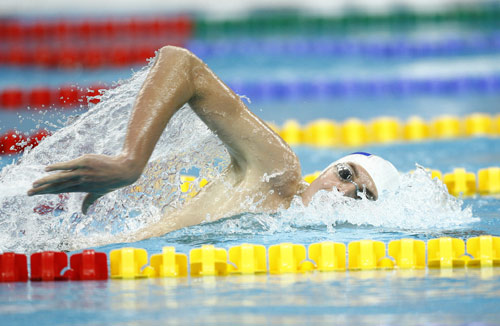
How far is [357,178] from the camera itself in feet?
11.3

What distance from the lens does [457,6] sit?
11789 millimetres

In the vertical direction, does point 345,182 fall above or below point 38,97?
below

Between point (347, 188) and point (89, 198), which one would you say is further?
point (347, 188)

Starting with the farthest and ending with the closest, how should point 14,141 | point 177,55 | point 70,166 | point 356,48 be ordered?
point 356,48, point 14,141, point 177,55, point 70,166

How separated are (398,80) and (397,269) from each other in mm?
6019

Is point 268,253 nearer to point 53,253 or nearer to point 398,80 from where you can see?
point 53,253

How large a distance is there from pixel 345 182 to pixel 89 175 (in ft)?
4.18

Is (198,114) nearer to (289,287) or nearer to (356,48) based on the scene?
(289,287)

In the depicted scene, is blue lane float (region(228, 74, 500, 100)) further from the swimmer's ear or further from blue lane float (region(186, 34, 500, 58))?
the swimmer's ear

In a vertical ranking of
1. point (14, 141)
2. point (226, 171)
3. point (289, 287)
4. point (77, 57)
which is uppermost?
point (77, 57)

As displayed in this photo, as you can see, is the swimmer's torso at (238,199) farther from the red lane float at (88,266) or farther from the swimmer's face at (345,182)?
the red lane float at (88,266)

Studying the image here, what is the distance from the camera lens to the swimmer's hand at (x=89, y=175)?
8.27 ft

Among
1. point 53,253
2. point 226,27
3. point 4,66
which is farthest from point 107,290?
point 226,27

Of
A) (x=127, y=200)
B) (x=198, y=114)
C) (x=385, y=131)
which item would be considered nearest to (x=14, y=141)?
(x=127, y=200)
